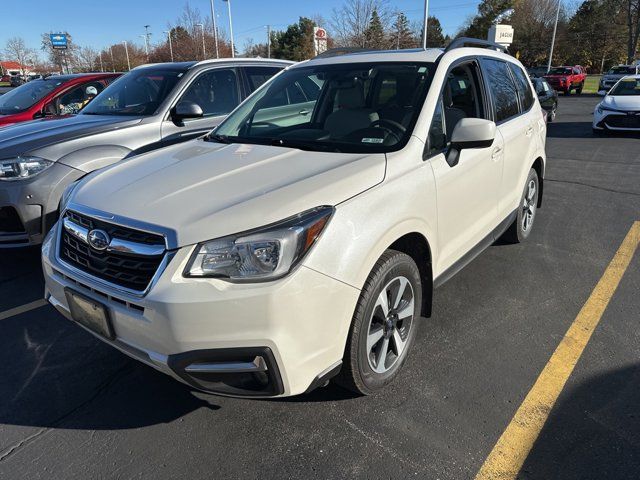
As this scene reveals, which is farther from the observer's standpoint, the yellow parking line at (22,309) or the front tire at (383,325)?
the yellow parking line at (22,309)

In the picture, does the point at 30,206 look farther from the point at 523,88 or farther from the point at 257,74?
the point at 523,88

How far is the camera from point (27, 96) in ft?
25.7

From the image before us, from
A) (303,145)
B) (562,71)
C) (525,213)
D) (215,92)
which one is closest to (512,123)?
(525,213)

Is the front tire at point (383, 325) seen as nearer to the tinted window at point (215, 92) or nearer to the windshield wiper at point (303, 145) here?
the windshield wiper at point (303, 145)

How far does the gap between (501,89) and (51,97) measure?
22.7ft

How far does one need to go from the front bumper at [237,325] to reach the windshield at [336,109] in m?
1.06

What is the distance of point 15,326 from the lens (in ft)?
11.4

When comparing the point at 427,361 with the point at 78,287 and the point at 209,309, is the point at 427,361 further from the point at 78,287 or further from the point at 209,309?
the point at 78,287

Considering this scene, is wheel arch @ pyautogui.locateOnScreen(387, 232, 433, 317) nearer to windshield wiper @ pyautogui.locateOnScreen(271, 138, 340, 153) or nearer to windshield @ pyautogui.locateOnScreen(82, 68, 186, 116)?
windshield wiper @ pyautogui.locateOnScreen(271, 138, 340, 153)

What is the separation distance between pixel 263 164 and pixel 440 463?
1.74 m

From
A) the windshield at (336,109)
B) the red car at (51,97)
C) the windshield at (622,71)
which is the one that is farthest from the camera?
the windshield at (622,71)

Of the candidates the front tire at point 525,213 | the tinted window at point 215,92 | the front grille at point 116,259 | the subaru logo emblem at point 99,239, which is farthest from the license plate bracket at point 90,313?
the front tire at point 525,213

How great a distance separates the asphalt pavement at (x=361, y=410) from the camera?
2219 mm

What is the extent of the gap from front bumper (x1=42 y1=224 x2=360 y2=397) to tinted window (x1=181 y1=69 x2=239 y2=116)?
12.1 feet
